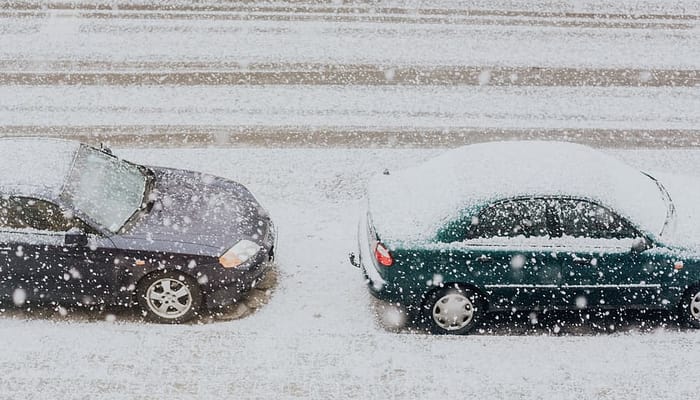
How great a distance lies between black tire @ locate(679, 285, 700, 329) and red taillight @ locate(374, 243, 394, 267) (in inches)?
119

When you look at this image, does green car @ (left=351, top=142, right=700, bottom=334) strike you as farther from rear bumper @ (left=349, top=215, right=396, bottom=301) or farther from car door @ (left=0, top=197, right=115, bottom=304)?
car door @ (left=0, top=197, right=115, bottom=304)

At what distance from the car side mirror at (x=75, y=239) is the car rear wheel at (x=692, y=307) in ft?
19.7

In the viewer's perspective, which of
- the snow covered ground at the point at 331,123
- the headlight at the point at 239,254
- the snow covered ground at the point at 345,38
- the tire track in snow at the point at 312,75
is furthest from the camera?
the snow covered ground at the point at 345,38

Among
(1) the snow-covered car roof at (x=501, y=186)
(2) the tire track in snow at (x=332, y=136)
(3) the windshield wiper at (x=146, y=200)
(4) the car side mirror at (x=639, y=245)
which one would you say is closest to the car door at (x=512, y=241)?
(1) the snow-covered car roof at (x=501, y=186)

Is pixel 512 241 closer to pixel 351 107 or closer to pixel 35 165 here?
pixel 35 165

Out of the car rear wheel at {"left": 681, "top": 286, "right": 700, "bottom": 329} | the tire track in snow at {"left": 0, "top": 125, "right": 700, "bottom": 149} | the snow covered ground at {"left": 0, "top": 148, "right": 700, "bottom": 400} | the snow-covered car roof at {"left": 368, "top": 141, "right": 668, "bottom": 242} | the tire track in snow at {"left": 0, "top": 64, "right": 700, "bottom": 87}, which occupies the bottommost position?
the snow covered ground at {"left": 0, "top": 148, "right": 700, "bottom": 400}

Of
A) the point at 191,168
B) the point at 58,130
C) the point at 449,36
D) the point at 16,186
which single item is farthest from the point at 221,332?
the point at 449,36

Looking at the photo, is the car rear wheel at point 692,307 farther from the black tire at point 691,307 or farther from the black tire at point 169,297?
the black tire at point 169,297

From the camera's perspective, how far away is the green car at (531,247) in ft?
25.3

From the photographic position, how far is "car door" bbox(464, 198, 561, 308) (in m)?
7.69

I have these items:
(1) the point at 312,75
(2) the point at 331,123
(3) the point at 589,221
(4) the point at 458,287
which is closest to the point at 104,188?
(4) the point at 458,287

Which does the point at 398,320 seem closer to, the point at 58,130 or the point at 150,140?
the point at 150,140

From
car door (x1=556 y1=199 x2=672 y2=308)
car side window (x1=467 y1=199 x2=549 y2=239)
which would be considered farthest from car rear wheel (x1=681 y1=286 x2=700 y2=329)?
car side window (x1=467 y1=199 x2=549 y2=239)

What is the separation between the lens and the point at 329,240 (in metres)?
9.70
